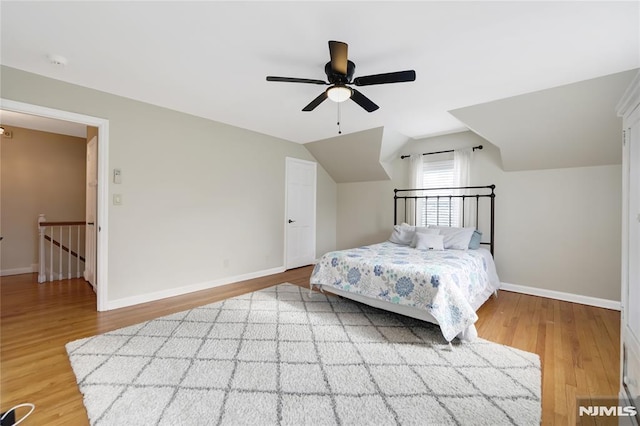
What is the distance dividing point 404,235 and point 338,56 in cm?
313

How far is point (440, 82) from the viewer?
2746 mm

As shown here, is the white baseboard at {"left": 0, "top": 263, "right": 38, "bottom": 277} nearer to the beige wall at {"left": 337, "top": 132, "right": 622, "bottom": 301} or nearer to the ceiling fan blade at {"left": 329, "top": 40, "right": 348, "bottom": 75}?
the ceiling fan blade at {"left": 329, "top": 40, "right": 348, "bottom": 75}

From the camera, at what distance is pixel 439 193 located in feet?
15.2

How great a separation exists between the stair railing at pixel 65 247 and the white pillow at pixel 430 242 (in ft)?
18.0

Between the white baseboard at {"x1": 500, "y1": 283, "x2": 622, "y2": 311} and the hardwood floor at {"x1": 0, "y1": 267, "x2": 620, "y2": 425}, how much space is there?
0.41ft

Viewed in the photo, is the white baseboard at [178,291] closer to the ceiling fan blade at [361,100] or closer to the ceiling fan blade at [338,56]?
the ceiling fan blade at [361,100]

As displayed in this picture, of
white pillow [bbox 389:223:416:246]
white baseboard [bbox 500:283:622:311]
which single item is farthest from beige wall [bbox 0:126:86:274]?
white baseboard [bbox 500:283:622:311]

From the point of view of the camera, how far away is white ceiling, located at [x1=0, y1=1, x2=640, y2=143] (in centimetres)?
179

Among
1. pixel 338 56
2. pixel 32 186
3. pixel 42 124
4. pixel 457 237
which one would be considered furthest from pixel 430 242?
pixel 32 186

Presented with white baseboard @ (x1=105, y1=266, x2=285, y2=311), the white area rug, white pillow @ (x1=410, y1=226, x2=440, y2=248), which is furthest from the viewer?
white pillow @ (x1=410, y1=226, x2=440, y2=248)

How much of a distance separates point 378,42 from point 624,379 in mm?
2737

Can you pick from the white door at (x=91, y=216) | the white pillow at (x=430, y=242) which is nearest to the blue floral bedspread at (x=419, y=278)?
the white pillow at (x=430, y=242)

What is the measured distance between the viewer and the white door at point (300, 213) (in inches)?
204

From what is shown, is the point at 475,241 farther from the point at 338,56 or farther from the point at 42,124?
the point at 42,124
